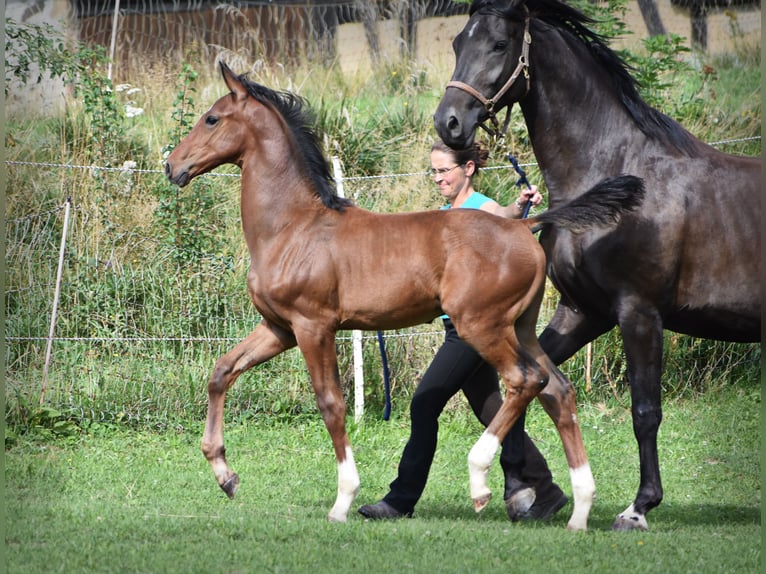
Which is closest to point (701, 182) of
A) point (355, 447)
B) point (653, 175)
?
point (653, 175)

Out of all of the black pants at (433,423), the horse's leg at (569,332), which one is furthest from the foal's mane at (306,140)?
the horse's leg at (569,332)

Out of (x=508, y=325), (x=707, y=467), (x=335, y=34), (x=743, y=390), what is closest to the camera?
(x=508, y=325)

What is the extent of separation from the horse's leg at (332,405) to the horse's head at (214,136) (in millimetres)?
1111

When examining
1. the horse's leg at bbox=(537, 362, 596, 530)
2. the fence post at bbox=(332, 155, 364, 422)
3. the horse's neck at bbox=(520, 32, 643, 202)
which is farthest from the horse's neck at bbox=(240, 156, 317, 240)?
the fence post at bbox=(332, 155, 364, 422)

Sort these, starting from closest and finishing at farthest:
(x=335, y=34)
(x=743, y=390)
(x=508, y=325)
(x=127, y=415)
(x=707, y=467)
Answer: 1. (x=508, y=325)
2. (x=707, y=467)
3. (x=127, y=415)
4. (x=743, y=390)
5. (x=335, y=34)

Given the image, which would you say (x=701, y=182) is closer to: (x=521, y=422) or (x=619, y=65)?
(x=619, y=65)

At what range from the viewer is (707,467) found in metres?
7.38

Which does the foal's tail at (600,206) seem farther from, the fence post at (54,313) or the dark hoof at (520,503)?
the fence post at (54,313)

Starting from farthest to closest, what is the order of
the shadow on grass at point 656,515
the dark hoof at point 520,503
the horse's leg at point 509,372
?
the shadow on grass at point 656,515, the dark hoof at point 520,503, the horse's leg at point 509,372

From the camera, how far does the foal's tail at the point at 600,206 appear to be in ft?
16.2

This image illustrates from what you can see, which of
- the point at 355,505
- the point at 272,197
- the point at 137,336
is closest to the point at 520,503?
the point at 355,505

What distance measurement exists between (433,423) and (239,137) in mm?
1898

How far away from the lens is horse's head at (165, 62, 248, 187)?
526cm

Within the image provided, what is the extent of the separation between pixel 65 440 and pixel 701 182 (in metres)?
5.12
